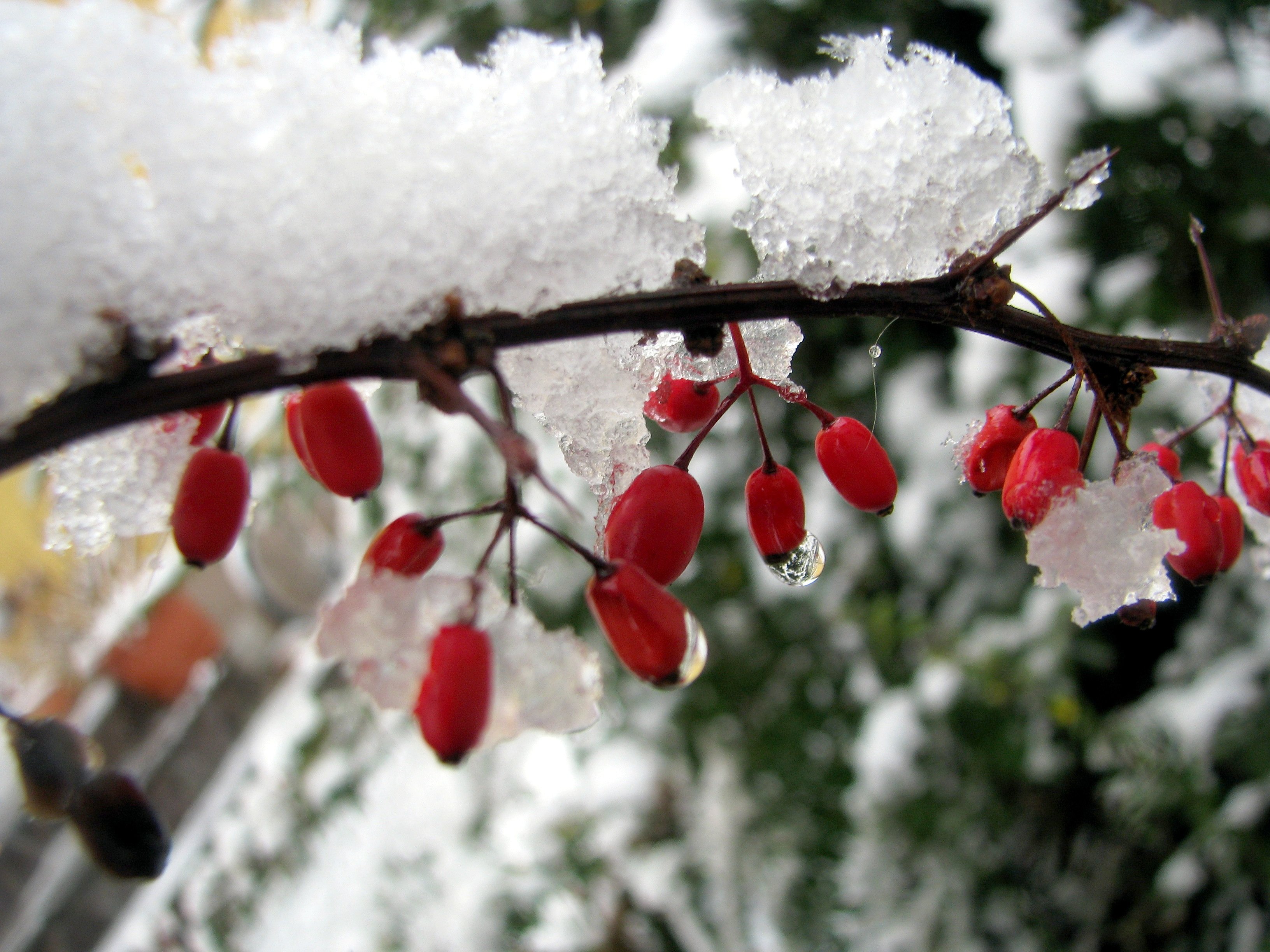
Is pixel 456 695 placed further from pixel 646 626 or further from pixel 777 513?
pixel 777 513

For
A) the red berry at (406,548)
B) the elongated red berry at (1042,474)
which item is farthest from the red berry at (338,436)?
the elongated red berry at (1042,474)

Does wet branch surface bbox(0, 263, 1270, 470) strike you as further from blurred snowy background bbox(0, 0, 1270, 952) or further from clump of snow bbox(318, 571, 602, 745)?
blurred snowy background bbox(0, 0, 1270, 952)

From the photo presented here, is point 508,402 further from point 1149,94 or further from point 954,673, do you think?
point 1149,94

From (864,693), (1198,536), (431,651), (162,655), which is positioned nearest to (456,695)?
(431,651)

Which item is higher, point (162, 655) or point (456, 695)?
point (456, 695)

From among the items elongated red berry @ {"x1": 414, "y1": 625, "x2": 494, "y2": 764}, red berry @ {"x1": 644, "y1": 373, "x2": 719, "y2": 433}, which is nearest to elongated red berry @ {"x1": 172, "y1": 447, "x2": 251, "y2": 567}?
elongated red berry @ {"x1": 414, "y1": 625, "x2": 494, "y2": 764}
